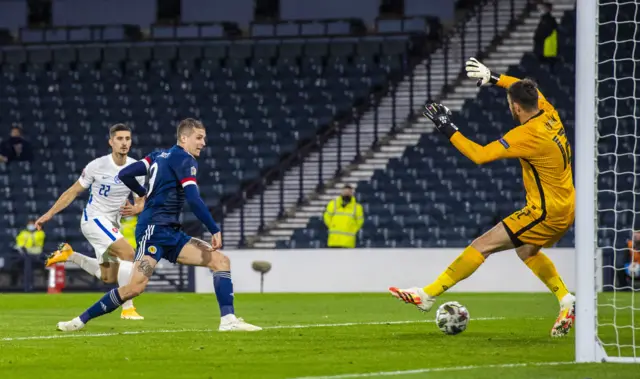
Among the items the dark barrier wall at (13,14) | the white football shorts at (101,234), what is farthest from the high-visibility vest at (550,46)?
the white football shorts at (101,234)

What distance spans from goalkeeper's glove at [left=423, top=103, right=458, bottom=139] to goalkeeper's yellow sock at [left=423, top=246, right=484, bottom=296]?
3.85ft

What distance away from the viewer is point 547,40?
27.1 meters

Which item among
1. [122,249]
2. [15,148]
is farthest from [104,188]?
[15,148]

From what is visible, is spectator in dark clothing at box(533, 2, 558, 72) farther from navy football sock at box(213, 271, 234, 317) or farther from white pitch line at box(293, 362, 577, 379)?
white pitch line at box(293, 362, 577, 379)

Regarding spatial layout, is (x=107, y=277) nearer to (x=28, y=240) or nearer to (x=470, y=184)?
(x=28, y=240)

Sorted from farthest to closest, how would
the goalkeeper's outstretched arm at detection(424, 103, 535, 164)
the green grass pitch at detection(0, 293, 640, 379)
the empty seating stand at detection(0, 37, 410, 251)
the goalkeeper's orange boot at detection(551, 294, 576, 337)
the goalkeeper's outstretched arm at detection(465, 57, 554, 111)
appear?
Result: the empty seating stand at detection(0, 37, 410, 251)
the goalkeeper's outstretched arm at detection(465, 57, 554, 111)
the goalkeeper's orange boot at detection(551, 294, 576, 337)
the goalkeeper's outstretched arm at detection(424, 103, 535, 164)
the green grass pitch at detection(0, 293, 640, 379)

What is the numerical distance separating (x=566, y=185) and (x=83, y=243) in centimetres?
1678

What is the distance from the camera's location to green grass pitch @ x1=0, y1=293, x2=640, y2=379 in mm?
7617

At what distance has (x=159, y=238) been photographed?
10.7 meters

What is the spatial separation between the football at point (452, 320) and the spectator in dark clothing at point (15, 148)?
740 inches

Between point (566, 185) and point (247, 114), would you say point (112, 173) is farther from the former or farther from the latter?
point (247, 114)

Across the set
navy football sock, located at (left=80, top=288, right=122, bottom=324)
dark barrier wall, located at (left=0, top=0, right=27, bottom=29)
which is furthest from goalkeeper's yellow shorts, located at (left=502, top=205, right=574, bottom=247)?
dark barrier wall, located at (left=0, top=0, right=27, bottom=29)

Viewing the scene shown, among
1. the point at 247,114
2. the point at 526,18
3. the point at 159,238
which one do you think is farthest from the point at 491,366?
the point at 526,18

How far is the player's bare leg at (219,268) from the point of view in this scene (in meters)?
10.7
